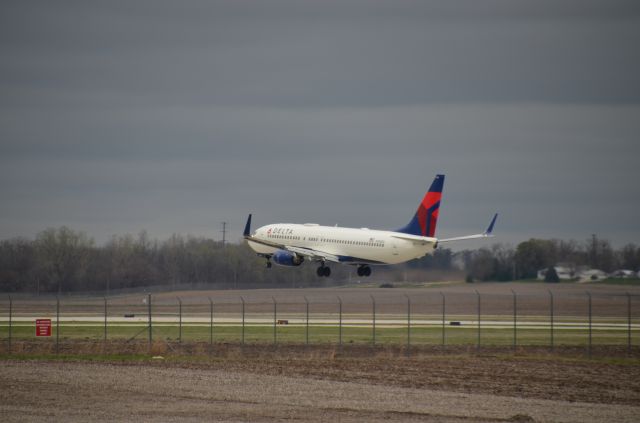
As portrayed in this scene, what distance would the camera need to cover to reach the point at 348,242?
8350 centimetres

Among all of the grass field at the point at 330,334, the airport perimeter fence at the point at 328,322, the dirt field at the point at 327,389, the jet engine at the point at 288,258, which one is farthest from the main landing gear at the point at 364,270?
the dirt field at the point at 327,389

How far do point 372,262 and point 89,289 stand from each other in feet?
167

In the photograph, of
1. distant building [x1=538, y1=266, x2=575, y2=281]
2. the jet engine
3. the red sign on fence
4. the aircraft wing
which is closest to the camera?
the red sign on fence

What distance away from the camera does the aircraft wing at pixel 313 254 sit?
3354 inches

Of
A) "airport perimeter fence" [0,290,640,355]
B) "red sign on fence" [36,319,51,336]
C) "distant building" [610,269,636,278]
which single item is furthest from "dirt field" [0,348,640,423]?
"distant building" [610,269,636,278]

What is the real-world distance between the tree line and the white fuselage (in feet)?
42.4

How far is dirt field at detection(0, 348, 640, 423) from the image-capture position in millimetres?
36688

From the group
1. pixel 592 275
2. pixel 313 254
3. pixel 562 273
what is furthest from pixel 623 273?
pixel 313 254

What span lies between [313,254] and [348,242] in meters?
4.05

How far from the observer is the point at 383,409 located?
37.8 m

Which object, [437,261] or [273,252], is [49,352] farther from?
[437,261]

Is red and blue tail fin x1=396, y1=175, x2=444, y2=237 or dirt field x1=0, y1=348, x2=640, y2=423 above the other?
red and blue tail fin x1=396, y1=175, x2=444, y2=237

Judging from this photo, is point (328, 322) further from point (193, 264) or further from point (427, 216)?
point (193, 264)

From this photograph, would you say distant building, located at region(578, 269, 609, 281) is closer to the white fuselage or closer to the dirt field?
the white fuselage
